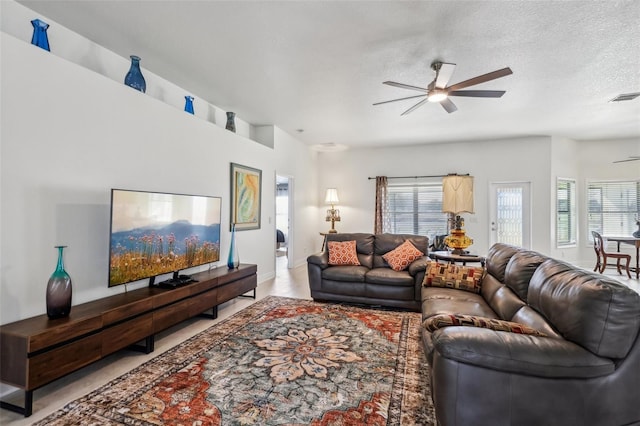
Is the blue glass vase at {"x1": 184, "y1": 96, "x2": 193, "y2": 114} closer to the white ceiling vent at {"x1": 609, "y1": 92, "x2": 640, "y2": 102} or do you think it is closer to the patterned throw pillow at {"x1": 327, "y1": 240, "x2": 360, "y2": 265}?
the patterned throw pillow at {"x1": 327, "y1": 240, "x2": 360, "y2": 265}

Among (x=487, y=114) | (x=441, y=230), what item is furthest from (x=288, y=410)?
(x=441, y=230)

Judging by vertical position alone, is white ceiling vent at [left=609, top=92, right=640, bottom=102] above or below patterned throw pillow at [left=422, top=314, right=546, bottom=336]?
above

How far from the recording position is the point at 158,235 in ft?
9.77

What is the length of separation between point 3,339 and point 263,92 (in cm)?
349

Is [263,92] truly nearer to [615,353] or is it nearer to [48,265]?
[48,265]

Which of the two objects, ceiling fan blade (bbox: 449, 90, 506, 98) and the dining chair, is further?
the dining chair

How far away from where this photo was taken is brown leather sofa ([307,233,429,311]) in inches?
150

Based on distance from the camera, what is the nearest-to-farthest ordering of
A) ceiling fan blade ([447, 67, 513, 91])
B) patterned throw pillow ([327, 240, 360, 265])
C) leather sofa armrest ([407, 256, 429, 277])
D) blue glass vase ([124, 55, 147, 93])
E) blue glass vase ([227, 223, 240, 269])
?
ceiling fan blade ([447, 67, 513, 91]), blue glass vase ([124, 55, 147, 93]), leather sofa armrest ([407, 256, 429, 277]), blue glass vase ([227, 223, 240, 269]), patterned throw pillow ([327, 240, 360, 265])

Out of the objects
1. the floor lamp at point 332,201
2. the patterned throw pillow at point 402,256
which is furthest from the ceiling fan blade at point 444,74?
the floor lamp at point 332,201

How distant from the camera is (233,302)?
4184 mm

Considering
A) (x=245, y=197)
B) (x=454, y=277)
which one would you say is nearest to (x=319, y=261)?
(x=245, y=197)

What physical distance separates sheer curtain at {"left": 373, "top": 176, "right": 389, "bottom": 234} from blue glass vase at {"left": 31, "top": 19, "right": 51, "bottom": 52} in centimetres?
622

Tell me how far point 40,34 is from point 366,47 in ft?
8.87

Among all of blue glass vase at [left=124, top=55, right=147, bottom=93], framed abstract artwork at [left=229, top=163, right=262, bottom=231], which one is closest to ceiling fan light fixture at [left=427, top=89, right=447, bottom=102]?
framed abstract artwork at [left=229, top=163, right=262, bottom=231]
